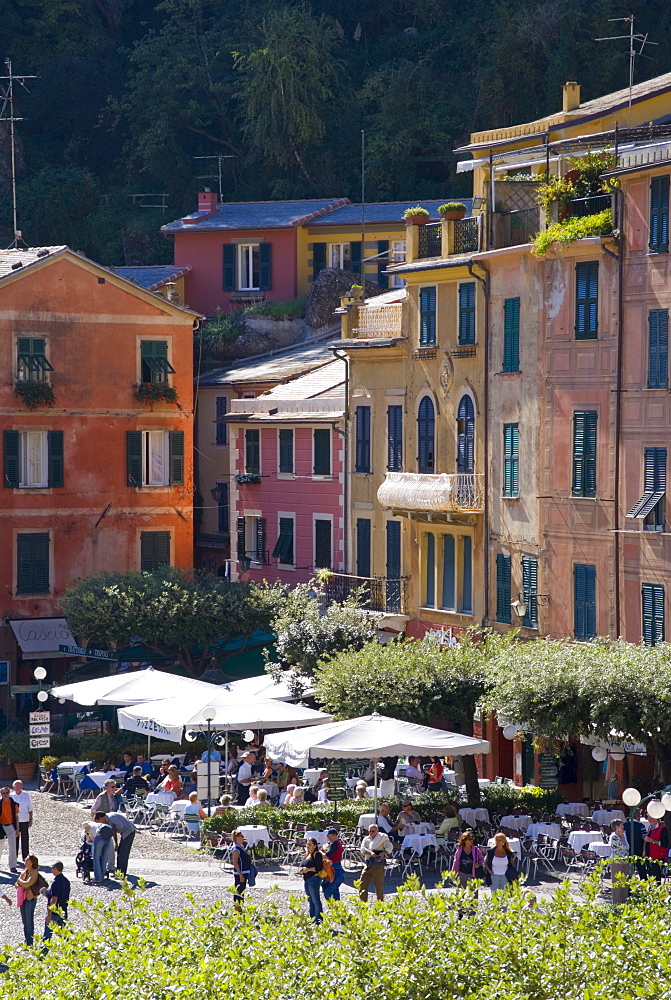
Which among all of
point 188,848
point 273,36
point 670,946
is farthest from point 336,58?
point 670,946

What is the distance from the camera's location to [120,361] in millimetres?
50719

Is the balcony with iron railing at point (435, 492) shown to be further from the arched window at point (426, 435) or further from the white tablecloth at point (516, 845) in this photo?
the white tablecloth at point (516, 845)

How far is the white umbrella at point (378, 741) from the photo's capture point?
28.3 m

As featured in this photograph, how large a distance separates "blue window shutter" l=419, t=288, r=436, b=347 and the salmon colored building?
488 inches

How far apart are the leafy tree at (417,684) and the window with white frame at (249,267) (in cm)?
3197

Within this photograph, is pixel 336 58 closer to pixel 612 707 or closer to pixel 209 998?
pixel 612 707

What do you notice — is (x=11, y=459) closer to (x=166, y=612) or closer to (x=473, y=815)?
(x=166, y=612)

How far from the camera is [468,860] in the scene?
82.9 feet

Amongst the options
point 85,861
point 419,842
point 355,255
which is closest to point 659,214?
point 419,842

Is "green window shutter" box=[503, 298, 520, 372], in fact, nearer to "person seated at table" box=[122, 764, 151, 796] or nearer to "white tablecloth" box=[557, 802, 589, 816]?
"white tablecloth" box=[557, 802, 589, 816]

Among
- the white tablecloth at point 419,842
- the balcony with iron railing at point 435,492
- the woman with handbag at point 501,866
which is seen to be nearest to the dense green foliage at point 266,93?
the balcony with iron railing at point 435,492

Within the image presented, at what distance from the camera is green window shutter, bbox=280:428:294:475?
48.1 m

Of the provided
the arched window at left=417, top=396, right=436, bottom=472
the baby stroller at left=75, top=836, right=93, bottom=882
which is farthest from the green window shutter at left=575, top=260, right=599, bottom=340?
the baby stroller at left=75, top=836, right=93, bottom=882

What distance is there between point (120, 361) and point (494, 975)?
38251 mm
